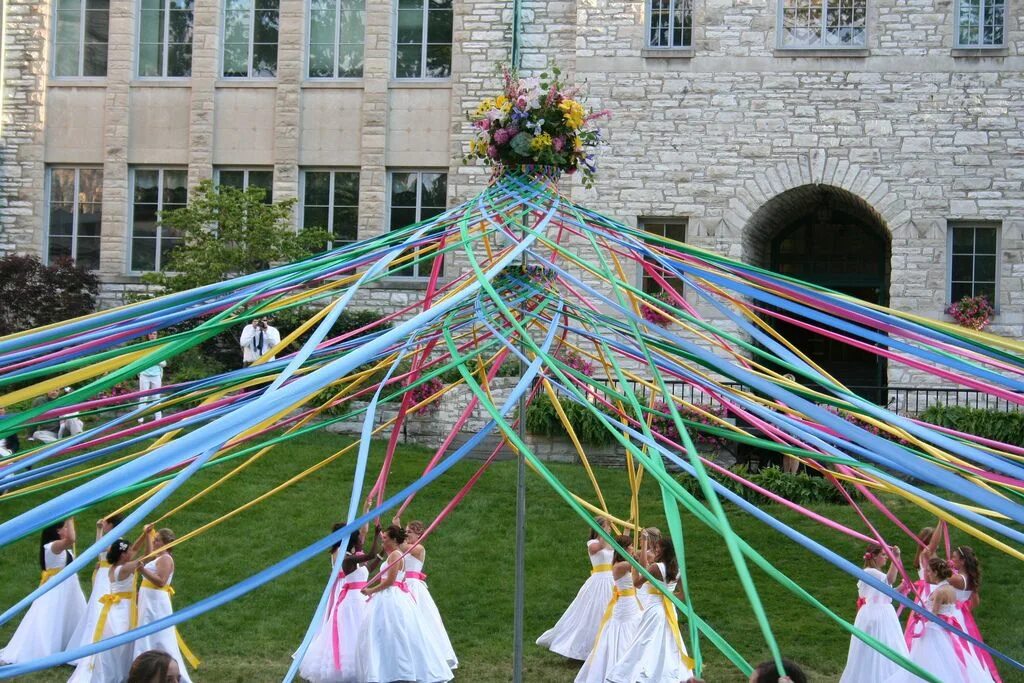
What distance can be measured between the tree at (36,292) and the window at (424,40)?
6006 millimetres

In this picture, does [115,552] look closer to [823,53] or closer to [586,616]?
[586,616]

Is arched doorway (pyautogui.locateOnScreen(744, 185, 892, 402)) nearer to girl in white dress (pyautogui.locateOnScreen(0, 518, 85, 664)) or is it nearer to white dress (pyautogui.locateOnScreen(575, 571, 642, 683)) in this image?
white dress (pyautogui.locateOnScreen(575, 571, 642, 683))

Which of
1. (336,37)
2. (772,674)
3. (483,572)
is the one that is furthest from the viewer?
(336,37)

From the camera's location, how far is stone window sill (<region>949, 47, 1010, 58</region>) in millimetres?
17578

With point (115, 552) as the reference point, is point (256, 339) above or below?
above

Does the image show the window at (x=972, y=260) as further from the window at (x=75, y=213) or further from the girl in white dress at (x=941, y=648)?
the window at (x=75, y=213)

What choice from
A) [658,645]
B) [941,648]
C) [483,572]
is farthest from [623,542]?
[483,572]

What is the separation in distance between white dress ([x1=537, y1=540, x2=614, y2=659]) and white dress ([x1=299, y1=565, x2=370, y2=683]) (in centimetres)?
165

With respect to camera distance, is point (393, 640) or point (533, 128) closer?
point (533, 128)

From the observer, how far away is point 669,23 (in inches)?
727

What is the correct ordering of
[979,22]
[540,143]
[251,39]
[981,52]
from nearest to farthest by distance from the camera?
[540,143] < [981,52] < [979,22] < [251,39]

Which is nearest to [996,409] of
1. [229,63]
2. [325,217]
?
[325,217]

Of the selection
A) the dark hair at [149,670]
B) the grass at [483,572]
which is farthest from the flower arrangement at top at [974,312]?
the dark hair at [149,670]

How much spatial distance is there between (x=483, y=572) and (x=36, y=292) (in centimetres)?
1029
